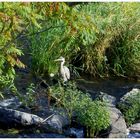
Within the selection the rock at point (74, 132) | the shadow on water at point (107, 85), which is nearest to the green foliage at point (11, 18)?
the rock at point (74, 132)

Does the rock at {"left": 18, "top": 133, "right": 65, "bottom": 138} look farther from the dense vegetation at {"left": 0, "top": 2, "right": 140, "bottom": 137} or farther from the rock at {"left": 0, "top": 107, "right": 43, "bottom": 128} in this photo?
the dense vegetation at {"left": 0, "top": 2, "right": 140, "bottom": 137}

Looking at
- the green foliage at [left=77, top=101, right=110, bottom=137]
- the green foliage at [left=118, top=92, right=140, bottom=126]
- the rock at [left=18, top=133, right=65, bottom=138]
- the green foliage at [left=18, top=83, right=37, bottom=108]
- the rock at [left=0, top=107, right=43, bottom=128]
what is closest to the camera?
the green foliage at [left=77, top=101, right=110, bottom=137]

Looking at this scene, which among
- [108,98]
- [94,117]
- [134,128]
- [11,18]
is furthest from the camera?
[108,98]

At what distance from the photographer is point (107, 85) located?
6824 mm

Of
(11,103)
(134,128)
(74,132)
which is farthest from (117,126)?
(11,103)

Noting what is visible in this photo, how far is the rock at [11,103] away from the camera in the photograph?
5602mm

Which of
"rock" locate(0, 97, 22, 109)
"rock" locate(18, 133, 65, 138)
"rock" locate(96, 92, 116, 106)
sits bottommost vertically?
"rock" locate(18, 133, 65, 138)

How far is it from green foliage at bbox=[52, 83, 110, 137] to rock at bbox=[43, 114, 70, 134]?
0.07 metres

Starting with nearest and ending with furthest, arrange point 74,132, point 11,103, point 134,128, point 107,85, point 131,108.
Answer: point 74,132
point 134,128
point 131,108
point 11,103
point 107,85

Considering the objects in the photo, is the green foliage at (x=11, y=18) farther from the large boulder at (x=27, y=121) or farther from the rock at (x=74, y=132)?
the rock at (x=74, y=132)

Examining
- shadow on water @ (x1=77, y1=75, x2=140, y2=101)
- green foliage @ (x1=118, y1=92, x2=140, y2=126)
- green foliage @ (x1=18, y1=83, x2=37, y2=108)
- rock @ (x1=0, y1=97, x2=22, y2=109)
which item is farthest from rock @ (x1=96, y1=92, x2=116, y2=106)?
rock @ (x1=0, y1=97, x2=22, y2=109)

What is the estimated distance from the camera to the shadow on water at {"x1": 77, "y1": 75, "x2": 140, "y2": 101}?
656cm

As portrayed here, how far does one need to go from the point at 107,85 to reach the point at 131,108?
1376 mm

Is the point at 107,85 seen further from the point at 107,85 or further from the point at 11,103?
the point at 11,103
